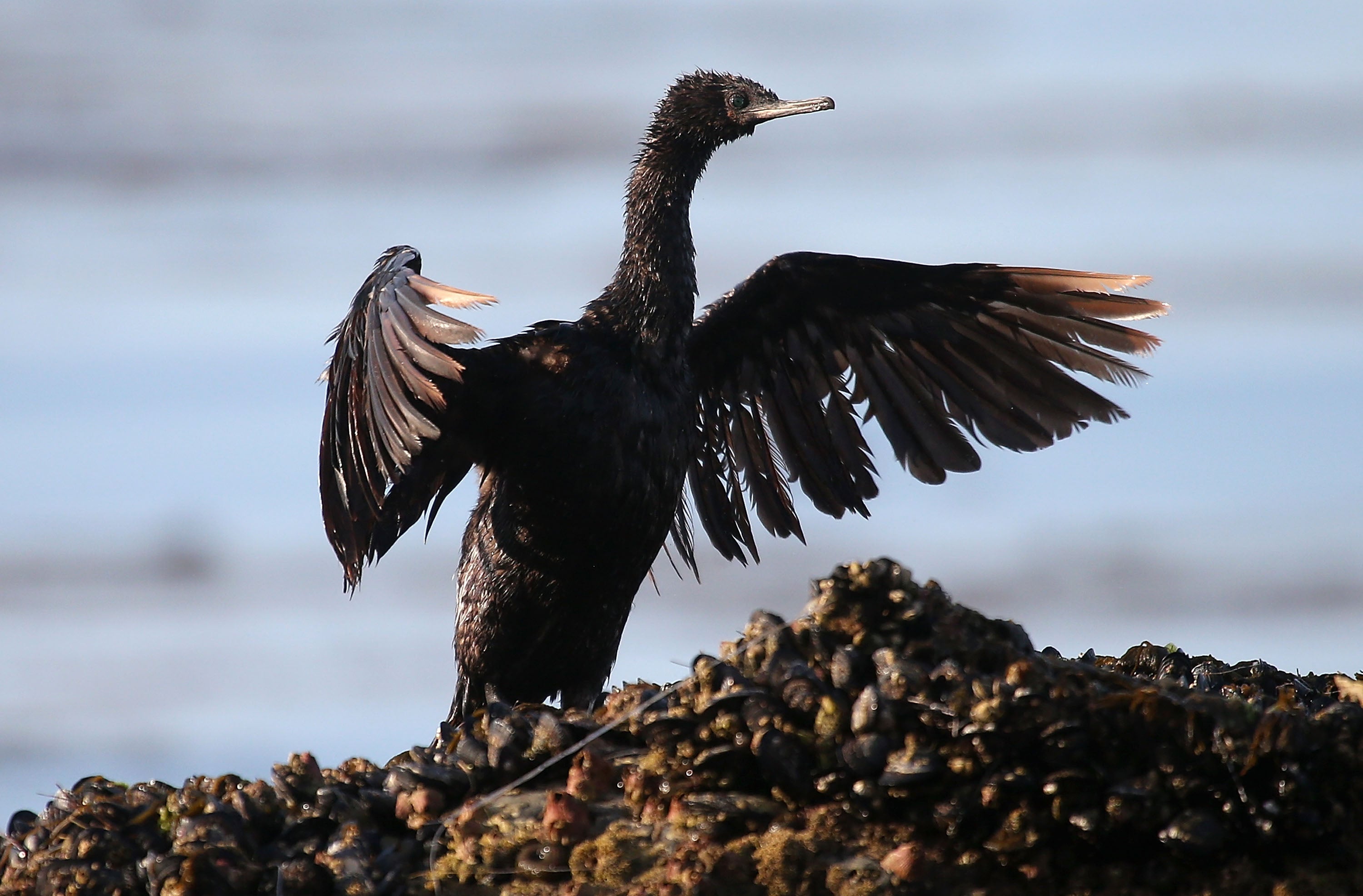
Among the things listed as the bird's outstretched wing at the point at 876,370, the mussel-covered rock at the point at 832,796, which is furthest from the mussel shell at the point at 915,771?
the bird's outstretched wing at the point at 876,370

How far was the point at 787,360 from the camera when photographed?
10445 mm

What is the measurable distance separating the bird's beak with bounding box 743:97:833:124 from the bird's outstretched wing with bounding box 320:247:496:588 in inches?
101

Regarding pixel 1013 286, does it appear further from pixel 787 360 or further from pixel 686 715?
pixel 686 715

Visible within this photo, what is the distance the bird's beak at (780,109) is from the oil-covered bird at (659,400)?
2 centimetres

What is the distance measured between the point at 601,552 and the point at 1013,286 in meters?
3.31

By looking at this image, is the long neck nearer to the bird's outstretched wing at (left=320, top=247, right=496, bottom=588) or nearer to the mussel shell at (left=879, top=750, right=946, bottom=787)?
the bird's outstretched wing at (left=320, top=247, right=496, bottom=588)

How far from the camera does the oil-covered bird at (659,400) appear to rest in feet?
26.8

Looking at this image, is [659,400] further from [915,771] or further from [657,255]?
[915,771]

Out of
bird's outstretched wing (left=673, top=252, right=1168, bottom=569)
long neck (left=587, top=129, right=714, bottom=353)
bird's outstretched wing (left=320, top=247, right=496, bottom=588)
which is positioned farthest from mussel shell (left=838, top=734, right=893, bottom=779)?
bird's outstretched wing (left=673, top=252, right=1168, bottom=569)

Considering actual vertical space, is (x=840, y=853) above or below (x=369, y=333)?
below

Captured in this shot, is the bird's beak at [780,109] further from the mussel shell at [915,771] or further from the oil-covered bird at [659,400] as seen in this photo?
the mussel shell at [915,771]

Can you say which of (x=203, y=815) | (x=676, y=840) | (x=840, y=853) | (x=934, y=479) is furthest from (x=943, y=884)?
(x=934, y=479)

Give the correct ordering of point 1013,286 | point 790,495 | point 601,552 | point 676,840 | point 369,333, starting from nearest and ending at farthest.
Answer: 1. point 676,840
2. point 369,333
3. point 601,552
4. point 1013,286
5. point 790,495

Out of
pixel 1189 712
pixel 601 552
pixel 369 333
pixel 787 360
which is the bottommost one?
pixel 1189 712
